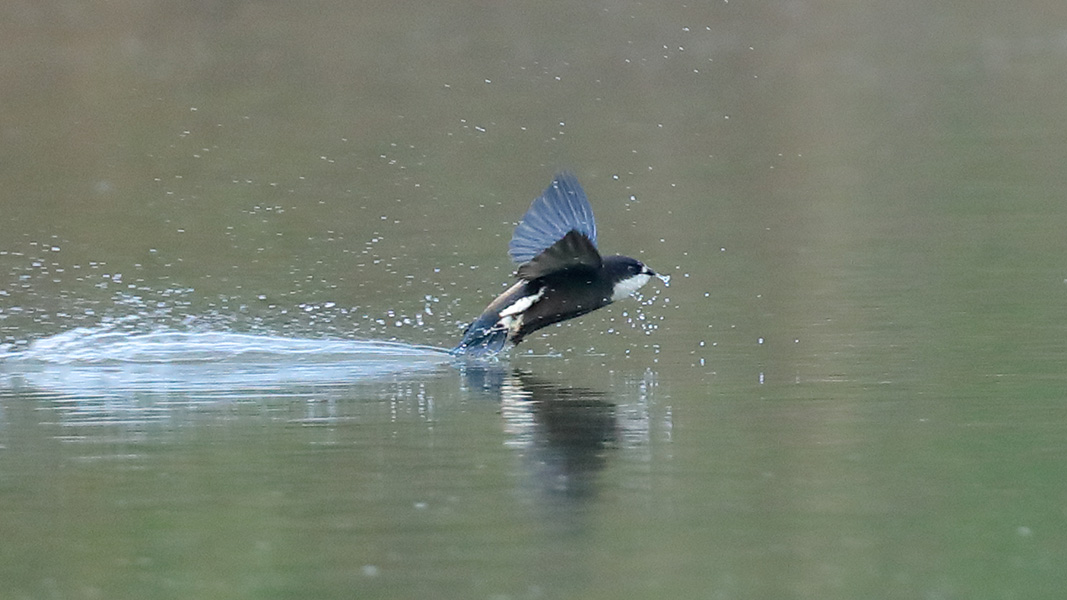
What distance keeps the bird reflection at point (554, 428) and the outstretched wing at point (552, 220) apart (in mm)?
563

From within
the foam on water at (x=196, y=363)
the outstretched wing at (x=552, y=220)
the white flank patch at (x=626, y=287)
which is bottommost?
the foam on water at (x=196, y=363)

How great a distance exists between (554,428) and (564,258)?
1.68m

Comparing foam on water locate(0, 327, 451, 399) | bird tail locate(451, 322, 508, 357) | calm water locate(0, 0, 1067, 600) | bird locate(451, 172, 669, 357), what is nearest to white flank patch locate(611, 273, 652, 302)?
bird locate(451, 172, 669, 357)

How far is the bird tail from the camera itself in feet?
30.2

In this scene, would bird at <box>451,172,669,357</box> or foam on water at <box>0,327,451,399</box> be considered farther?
bird at <box>451,172,669,357</box>

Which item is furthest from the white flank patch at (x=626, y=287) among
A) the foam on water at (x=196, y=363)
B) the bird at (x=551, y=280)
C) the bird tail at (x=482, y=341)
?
the foam on water at (x=196, y=363)

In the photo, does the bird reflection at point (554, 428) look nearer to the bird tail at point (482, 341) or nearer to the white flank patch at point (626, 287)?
the bird tail at point (482, 341)

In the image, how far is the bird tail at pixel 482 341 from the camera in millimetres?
9195

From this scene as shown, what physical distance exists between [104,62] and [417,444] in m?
17.5

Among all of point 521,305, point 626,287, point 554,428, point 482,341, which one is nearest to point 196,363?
point 482,341

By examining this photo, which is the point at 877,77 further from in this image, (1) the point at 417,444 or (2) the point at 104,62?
(1) the point at 417,444

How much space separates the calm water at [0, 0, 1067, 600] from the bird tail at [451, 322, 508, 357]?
0.08 metres

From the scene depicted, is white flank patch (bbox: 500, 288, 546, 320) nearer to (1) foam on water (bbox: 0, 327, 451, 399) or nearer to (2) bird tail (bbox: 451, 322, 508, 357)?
(2) bird tail (bbox: 451, 322, 508, 357)

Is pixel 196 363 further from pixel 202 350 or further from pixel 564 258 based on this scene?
pixel 564 258
